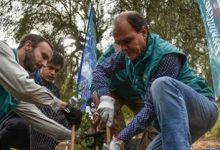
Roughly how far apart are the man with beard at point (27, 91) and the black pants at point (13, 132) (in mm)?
10

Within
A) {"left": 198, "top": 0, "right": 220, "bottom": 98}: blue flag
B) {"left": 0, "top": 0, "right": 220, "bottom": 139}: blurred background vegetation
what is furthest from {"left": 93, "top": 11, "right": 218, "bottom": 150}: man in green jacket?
{"left": 0, "top": 0, "right": 220, "bottom": 139}: blurred background vegetation

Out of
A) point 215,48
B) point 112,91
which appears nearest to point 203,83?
point 112,91

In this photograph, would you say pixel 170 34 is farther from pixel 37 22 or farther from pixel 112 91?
pixel 112 91

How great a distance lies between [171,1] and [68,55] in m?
5.29

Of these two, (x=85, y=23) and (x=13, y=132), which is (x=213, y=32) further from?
(x=85, y=23)

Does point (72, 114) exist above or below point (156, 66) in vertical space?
below

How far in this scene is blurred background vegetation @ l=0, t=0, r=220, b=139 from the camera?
1317 cm

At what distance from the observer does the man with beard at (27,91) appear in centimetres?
364

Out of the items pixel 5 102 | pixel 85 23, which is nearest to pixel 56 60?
pixel 5 102

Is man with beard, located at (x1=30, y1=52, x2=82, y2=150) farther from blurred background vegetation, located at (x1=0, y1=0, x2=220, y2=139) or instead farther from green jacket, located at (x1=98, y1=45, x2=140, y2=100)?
blurred background vegetation, located at (x1=0, y1=0, x2=220, y2=139)

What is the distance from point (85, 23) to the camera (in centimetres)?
1731

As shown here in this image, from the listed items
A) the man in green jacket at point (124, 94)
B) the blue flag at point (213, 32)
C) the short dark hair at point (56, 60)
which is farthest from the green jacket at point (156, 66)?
the blue flag at point (213, 32)

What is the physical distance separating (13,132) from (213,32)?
313 cm

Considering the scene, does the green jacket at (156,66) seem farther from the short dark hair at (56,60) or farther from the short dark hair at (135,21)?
the short dark hair at (56,60)
